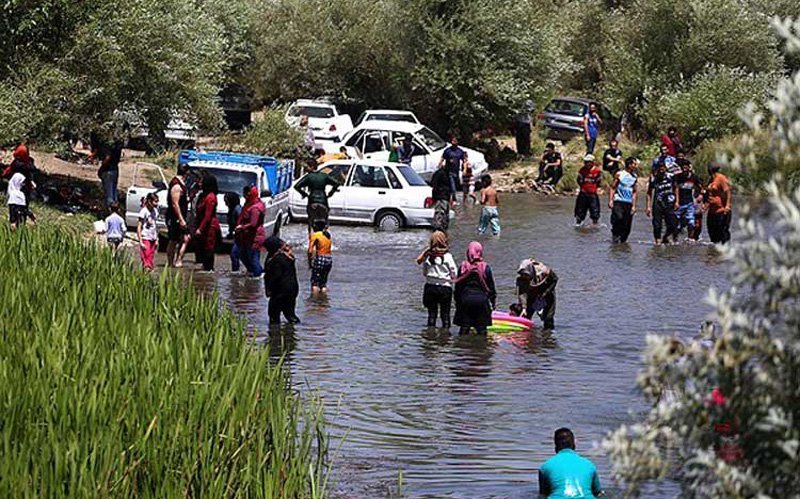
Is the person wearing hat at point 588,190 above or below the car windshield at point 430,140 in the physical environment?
below

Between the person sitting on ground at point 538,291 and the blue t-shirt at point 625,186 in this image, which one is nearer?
the person sitting on ground at point 538,291

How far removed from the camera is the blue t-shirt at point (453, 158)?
36.8 meters

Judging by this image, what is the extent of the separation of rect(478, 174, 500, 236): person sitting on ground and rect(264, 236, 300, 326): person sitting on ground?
39.2 feet

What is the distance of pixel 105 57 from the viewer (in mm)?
30266

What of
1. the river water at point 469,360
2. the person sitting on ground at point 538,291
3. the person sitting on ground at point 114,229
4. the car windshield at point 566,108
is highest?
the car windshield at point 566,108

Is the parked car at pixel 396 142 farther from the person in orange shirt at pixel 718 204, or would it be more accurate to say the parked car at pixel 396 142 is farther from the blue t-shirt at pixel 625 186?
the person in orange shirt at pixel 718 204

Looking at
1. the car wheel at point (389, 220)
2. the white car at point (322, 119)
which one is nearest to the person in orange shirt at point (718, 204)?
the car wheel at point (389, 220)

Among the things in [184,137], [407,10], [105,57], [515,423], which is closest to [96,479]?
[515,423]

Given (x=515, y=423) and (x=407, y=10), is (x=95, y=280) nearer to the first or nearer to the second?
(x=515, y=423)

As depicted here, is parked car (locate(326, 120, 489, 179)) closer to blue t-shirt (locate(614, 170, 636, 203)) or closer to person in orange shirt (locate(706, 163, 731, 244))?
blue t-shirt (locate(614, 170, 636, 203))

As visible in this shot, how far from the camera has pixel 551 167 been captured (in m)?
42.2

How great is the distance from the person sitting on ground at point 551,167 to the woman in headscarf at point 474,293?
22.5 meters

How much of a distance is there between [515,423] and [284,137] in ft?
86.3

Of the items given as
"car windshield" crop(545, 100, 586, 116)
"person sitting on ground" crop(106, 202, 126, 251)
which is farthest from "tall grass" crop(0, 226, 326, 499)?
"car windshield" crop(545, 100, 586, 116)
